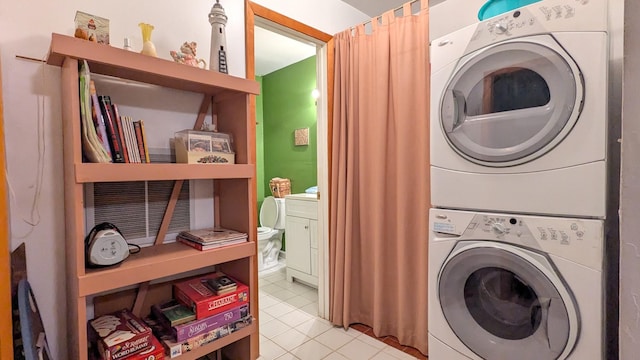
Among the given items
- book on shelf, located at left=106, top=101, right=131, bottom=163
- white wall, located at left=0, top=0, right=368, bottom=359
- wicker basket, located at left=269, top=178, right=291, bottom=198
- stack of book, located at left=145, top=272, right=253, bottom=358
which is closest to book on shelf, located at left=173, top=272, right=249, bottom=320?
stack of book, located at left=145, top=272, right=253, bottom=358

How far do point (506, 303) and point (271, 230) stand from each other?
2466mm

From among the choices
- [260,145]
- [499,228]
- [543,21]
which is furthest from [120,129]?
[260,145]

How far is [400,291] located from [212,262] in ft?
3.90

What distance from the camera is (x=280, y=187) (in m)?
3.62

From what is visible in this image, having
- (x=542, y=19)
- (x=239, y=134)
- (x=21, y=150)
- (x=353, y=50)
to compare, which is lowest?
(x=21, y=150)

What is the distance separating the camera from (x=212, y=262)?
4.42ft

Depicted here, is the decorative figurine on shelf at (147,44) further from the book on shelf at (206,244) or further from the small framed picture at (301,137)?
the small framed picture at (301,137)

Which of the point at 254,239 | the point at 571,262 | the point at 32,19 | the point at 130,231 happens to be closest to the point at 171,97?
the point at 32,19

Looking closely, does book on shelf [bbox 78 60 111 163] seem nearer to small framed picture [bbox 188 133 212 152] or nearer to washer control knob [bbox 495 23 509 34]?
small framed picture [bbox 188 133 212 152]

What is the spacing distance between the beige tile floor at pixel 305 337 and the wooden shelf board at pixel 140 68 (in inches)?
62.1

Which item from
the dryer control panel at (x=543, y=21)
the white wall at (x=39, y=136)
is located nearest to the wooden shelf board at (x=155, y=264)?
the white wall at (x=39, y=136)

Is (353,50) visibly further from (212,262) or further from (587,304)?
(587,304)

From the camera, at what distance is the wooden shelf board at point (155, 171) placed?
41.0 inches

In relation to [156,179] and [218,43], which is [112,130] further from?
[218,43]
